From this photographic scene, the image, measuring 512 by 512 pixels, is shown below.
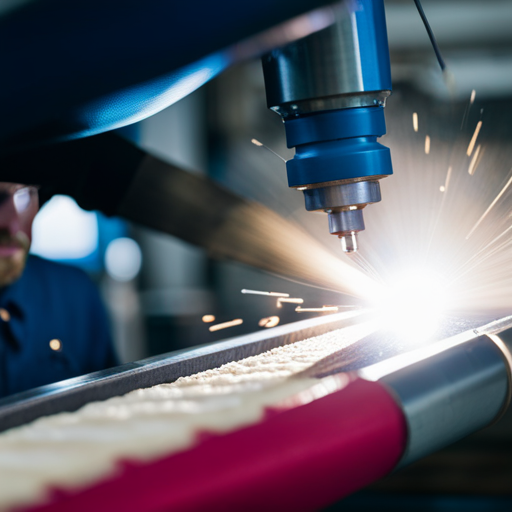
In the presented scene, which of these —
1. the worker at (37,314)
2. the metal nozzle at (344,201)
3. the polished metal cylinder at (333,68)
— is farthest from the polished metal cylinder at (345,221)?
the worker at (37,314)

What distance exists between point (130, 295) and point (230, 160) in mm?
1009

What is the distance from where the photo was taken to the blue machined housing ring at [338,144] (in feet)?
2.31

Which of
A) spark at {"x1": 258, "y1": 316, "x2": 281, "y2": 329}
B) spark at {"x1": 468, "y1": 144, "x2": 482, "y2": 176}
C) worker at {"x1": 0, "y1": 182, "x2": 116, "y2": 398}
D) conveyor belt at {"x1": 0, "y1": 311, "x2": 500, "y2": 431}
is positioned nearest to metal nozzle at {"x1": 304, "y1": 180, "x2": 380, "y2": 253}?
conveyor belt at {"x1": 0, "y1": 311, "x2": 500, "y2": 431}

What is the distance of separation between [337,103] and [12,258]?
877 mm

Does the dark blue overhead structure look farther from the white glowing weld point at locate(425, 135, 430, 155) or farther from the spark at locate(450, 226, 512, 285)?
the white glowing weld point at locate(425, 135, 430, 155)

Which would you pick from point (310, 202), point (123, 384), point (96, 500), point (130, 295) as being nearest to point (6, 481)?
point (96, 500)

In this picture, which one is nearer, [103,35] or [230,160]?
[103,35]

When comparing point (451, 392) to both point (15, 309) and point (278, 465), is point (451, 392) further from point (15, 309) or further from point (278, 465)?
point (15, 309)

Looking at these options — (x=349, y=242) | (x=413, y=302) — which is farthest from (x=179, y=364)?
(x=413, y=302)

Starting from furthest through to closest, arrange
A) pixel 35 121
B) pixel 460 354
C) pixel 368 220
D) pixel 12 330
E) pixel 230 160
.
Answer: pixel 230 160
pixel 368 220
pixel 12 330
pixel 460 354
pixel 35 121

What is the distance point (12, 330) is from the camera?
1.38 meters

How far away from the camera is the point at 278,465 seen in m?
0.46

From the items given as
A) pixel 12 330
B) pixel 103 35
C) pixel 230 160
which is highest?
pixel 230 160

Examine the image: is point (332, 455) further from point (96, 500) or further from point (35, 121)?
point (35, 121)
